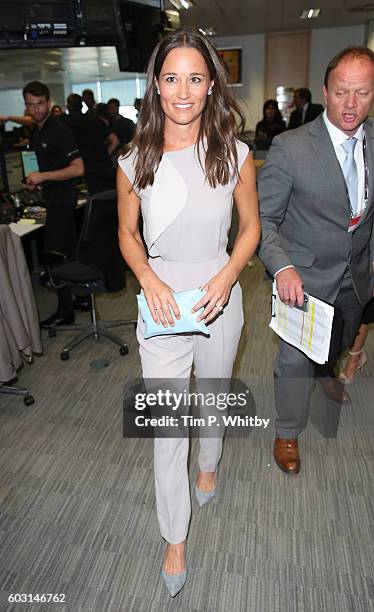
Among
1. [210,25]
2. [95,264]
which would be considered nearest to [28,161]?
[95,264]

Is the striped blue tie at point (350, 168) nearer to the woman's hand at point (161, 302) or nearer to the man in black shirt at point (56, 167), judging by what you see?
the woman's hand at point (161, 302)

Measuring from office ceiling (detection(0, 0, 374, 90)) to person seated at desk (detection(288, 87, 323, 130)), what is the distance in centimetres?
163

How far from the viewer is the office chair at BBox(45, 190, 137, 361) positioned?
2.79 m

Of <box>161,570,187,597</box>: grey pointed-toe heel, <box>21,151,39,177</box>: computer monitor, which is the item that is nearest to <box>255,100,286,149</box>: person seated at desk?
<box>21,151,39,177</box>: computer monitor

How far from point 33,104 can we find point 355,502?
3.04 meters

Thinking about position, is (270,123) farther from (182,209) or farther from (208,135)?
(182,209)

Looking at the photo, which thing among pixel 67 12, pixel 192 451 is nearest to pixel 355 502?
pixel 192 451

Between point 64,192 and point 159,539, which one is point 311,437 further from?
point 64,192

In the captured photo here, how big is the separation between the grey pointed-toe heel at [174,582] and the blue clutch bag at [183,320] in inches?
31.7

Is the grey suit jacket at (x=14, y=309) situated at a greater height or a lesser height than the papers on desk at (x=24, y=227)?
lesser

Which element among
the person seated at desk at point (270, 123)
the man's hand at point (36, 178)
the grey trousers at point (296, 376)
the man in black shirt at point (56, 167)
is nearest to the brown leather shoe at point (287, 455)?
the grey trousers at point (296, 376)

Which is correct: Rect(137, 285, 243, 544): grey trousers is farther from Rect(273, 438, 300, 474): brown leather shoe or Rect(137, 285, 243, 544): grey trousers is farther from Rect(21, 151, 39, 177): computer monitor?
Rect(21, 151, 39, 177): computer monitor

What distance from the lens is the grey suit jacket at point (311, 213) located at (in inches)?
66.5

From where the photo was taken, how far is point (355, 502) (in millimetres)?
1900
